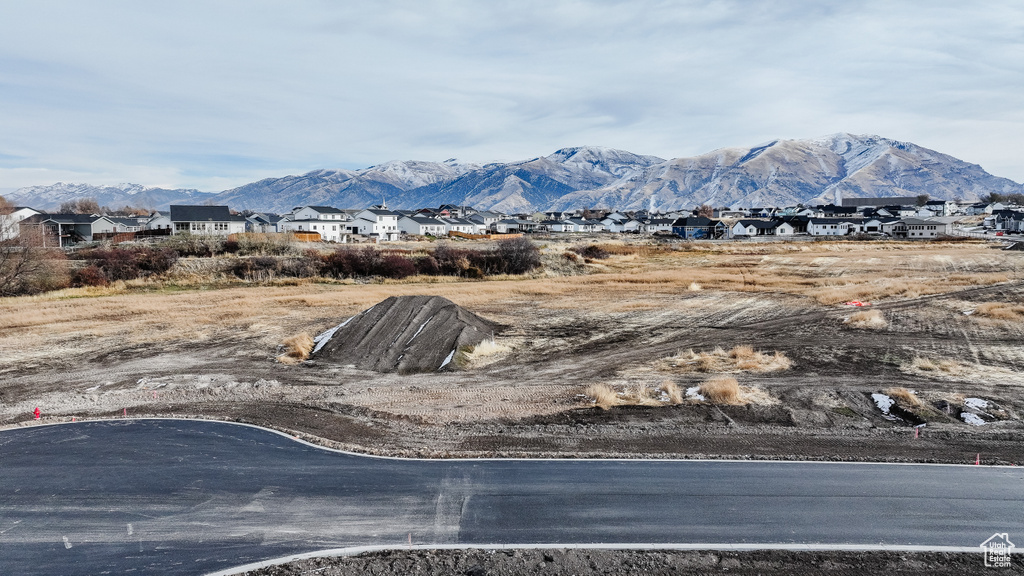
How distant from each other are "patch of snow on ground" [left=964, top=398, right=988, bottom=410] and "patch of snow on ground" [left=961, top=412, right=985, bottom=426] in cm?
67

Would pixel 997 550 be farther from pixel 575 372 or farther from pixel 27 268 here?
pixel 27 268

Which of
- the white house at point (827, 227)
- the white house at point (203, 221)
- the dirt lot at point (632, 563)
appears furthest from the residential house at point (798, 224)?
the dirt lot at point (632, 563)

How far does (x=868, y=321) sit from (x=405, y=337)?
919 inches

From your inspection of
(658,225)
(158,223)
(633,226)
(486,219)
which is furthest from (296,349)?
(658,225)

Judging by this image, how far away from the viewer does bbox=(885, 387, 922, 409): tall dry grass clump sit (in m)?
16.9

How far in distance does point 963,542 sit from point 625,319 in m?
23.9

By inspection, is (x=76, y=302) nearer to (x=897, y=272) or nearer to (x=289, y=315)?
(x=289, y=315)

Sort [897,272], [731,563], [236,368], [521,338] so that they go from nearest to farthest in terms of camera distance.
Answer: [731,563], [236,368], [521,338], [897,272]

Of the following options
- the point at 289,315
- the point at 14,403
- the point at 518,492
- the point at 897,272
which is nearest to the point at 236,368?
the point at 14,403

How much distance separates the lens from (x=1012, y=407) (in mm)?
16531

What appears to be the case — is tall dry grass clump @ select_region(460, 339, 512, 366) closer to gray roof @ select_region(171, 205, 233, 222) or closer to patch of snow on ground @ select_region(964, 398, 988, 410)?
patch of snow on ground @ select_region(964, 398, 988, 410)

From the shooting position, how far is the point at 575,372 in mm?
21844

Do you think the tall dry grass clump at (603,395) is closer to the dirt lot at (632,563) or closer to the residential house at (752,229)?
the dirt lot at (632,563)

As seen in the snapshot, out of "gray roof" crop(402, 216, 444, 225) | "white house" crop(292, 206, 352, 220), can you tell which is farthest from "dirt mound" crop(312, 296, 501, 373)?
"gray roof" crop(402, 216, 444, 225)
